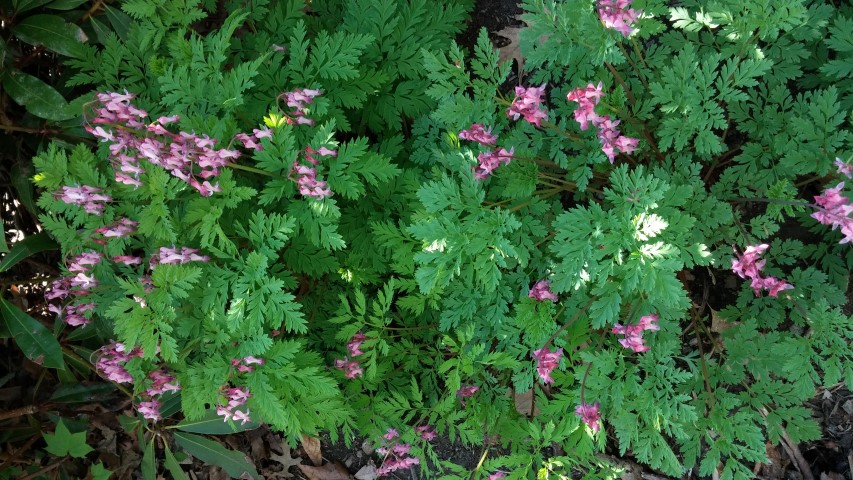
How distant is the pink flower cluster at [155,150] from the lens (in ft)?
8.90

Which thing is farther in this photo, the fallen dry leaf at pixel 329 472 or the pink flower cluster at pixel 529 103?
the fallen dry leaf at pixel 329 472

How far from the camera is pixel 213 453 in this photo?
14.9 ft

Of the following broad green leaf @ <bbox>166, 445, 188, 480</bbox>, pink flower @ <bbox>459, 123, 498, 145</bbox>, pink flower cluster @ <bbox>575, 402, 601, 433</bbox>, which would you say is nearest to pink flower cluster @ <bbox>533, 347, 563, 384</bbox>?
pink flower cluster @ <bbox>575, 402, 601, 433</bbox>

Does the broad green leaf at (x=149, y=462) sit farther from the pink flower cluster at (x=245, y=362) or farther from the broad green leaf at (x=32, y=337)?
the pink flower cluster at (x=245, y=362)

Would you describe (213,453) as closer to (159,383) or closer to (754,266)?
(159,383)

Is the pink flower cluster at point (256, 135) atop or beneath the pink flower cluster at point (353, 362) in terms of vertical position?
atop

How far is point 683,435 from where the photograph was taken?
9.61 feet

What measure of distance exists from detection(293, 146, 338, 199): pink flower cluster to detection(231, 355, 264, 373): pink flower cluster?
0.85 meters

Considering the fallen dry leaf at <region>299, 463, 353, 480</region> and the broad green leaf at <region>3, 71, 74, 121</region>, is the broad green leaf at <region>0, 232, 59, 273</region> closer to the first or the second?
the broad green leaf at <region>3, 71, 74, 121</region>

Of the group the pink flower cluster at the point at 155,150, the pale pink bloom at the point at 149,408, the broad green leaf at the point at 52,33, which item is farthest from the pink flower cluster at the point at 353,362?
the broad green leaf at the point at 52,33

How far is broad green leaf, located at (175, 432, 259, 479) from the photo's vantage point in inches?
179

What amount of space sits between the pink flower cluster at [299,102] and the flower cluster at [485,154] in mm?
732

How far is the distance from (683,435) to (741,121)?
1626 mm

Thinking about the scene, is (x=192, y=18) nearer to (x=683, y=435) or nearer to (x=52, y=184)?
(x=52, y=184)
